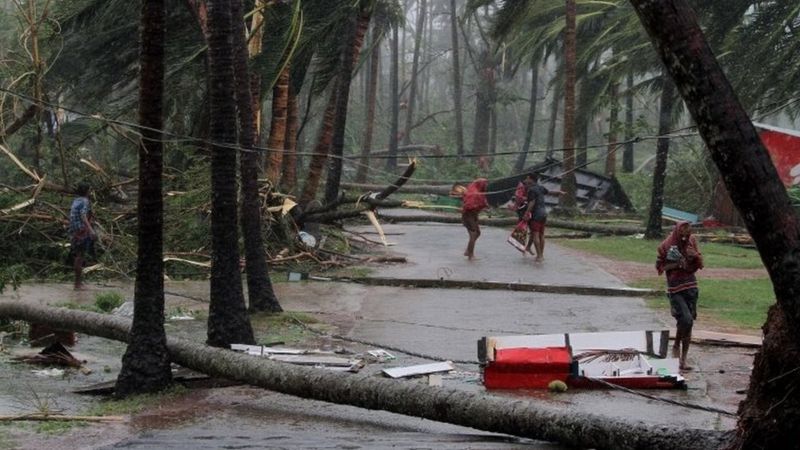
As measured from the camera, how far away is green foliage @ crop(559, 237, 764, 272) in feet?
76.7

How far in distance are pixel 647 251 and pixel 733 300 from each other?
7.43 metres

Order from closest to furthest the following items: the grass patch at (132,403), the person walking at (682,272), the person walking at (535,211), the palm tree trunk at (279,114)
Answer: the grass patch at (132,403), the person walking at (682,272), the person walking at (535,211), the palm tree trunk at (279,114)

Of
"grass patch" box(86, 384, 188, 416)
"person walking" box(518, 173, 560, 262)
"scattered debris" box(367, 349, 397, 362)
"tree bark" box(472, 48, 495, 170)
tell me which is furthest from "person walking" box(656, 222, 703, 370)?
"tree bark" box(472, 48, 495, 170)

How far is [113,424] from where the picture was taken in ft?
32.1

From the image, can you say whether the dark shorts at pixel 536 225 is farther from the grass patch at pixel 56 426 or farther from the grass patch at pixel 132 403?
the grass patch at pixel 56 426

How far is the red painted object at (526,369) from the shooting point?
36.4ft

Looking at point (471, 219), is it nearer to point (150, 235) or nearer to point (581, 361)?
point (581, 361)

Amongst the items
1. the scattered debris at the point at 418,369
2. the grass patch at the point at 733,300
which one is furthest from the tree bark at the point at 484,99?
the scattered debris at the point at 418,369

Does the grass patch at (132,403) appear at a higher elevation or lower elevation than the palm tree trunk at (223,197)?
lower

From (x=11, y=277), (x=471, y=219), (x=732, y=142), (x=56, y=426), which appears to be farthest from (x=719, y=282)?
(x=732, y=142)

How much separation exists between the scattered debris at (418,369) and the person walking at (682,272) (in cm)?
239

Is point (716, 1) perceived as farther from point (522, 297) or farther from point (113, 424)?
point (113, 424)

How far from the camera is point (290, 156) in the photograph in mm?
23844

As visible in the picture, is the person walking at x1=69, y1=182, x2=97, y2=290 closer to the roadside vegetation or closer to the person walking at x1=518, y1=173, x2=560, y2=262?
the person walking at x1=518, y1=173, x2=560, y2=262
